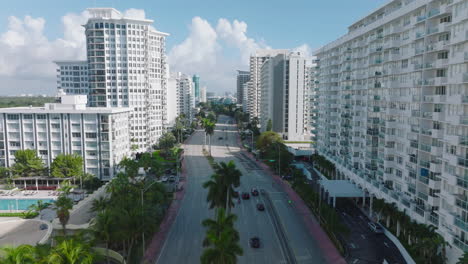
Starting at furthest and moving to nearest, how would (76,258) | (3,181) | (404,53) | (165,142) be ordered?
(165,142)
(3,181)
(404,53)
(76,258)

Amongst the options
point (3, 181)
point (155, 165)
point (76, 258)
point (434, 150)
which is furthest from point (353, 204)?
point (3, 181)

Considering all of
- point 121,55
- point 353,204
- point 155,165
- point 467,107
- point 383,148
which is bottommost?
point 353,204

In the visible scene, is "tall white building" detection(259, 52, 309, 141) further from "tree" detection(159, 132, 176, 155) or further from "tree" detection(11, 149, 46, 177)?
"tree" detection(11, 149, 46, 177)

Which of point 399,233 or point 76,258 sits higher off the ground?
point 76,258

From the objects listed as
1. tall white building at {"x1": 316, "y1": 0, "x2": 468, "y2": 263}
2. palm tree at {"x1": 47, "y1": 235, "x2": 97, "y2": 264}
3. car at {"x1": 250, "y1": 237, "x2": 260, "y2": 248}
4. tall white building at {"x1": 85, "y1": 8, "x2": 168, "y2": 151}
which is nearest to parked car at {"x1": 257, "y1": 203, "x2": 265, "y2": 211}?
car at {"x1": 250, "y1": 237, "x2": 260, "y2": 248}

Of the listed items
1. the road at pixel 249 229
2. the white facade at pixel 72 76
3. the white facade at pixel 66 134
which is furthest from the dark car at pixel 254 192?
the white facade at pixel 72 76

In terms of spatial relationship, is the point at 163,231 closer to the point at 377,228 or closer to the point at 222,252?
the point at 222,252

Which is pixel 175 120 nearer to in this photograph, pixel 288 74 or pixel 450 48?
pixel 288 74
